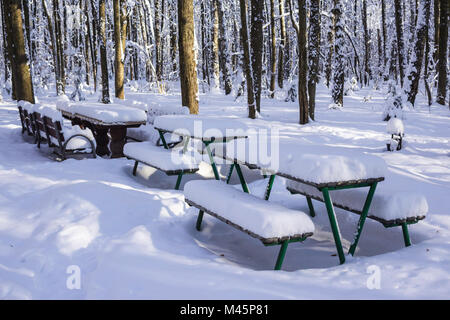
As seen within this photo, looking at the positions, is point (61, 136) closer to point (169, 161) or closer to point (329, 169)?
point (169, 161)

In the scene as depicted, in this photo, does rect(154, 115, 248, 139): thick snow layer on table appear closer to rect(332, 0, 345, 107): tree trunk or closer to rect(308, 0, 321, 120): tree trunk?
rect(308, 0, 321, 120): tree trunk

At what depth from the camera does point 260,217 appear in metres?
3.34

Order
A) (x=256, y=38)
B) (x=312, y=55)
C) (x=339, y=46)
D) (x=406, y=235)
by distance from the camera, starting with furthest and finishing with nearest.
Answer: (x=339, y=46), (x=256, y=38), (x=312, y=55), (x=406, y=235)

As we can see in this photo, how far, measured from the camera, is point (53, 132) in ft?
25.3

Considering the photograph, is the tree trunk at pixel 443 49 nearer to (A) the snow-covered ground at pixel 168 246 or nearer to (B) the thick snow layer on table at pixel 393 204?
(A) the snow-covered ground at pixel 168 246

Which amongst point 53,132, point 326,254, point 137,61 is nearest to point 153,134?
point 53,132

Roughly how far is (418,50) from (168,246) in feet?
42.7

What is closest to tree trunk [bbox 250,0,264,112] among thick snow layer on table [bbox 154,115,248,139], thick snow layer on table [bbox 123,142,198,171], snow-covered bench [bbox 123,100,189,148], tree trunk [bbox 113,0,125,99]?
tree trunk [bbox 113,0,125,99]

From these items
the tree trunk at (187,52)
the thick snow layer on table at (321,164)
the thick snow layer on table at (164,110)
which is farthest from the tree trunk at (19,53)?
the thick snow layer on table at (321,164)

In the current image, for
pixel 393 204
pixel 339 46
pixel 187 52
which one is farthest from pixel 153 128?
pixel 339 46

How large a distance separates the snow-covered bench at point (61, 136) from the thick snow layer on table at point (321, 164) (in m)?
4.50

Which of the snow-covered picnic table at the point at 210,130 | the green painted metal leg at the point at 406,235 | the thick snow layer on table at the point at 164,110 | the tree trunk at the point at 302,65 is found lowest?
the green painted metal leg at the point at 406,235

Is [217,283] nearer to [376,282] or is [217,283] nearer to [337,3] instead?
[376,282]

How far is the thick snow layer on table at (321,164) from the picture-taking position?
10.9 feet
